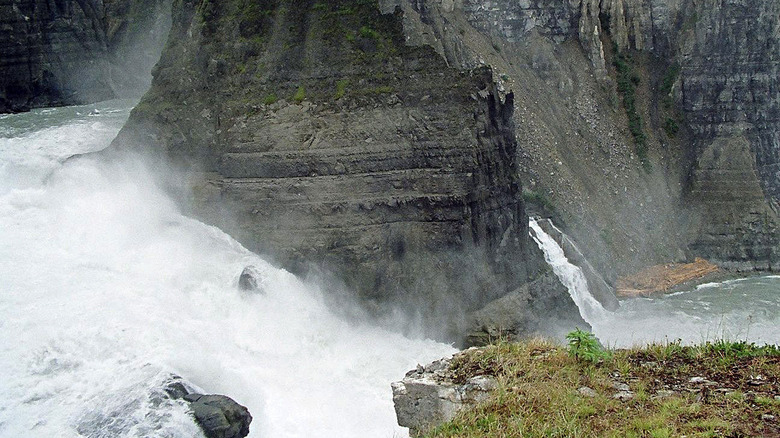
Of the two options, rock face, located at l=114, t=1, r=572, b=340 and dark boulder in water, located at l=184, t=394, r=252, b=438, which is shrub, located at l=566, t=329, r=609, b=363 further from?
rock face, located at l=114, t=1, r=572, b=340

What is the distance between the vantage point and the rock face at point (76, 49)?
33.8 meters

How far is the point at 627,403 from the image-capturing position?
9375mm

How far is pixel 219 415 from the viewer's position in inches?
669

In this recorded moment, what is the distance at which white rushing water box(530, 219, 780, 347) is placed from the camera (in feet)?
102

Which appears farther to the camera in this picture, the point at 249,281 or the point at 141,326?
the point at 249,281

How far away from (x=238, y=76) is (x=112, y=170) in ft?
14.3

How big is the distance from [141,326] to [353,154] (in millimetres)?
7906

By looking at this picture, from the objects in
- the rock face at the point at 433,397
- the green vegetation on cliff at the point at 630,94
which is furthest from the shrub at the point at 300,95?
the green vegetation on cliff at the point at 630,94

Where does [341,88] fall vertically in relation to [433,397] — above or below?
above

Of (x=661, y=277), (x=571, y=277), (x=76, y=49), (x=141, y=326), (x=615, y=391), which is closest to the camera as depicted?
(x=615, y=391)

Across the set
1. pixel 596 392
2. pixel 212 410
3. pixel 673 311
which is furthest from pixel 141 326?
pixel 673 311

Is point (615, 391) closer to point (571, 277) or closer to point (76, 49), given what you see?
point (571, 277)

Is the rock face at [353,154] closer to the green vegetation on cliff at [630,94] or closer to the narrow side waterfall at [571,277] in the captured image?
the narrow side waterfall at [571,277]

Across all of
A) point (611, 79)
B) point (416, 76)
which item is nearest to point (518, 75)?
point (611, 79)
